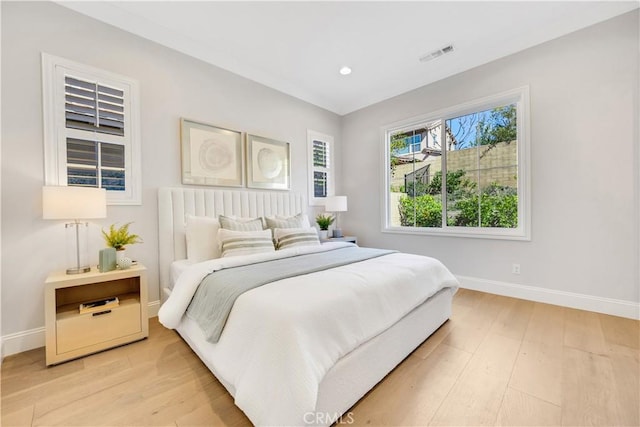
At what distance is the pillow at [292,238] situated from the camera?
2732 millimetres

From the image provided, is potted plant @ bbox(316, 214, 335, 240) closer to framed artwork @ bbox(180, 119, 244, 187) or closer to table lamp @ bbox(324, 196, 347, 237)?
table lamp @ bbox(324, 196, 347, 237)

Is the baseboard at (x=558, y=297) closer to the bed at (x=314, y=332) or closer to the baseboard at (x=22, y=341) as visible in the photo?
the bed at (x=314, y=332)

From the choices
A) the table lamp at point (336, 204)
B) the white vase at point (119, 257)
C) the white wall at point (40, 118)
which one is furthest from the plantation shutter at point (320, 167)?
the white vase at point (119, 257)

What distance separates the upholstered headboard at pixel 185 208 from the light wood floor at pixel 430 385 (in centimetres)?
81

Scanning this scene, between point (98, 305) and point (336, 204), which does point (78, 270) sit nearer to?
point (98, 305)

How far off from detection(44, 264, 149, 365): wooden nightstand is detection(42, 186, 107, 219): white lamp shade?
1.50ft

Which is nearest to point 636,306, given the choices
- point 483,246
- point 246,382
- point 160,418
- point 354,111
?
point 483,246

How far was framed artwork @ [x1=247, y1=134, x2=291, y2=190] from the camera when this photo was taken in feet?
11.0

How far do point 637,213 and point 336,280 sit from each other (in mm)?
2869

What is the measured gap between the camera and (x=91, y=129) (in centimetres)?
227

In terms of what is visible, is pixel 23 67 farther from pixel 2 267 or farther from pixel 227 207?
pixel 227 207

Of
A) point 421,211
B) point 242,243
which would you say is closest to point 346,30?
point 242,243

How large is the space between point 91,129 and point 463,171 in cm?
407

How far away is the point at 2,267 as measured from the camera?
1.92 m
